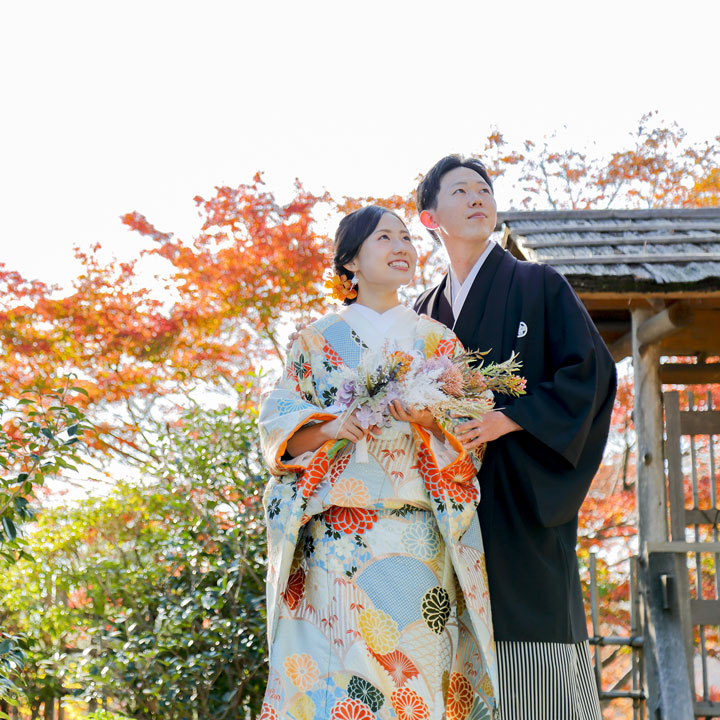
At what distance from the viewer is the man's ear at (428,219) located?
3.60 m

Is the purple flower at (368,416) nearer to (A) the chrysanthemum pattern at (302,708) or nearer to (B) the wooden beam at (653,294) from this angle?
(A) the chrysanthemum pattern at (302,708)

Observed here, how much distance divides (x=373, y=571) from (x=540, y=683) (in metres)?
0.69

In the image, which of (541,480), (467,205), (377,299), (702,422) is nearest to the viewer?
(541,480)

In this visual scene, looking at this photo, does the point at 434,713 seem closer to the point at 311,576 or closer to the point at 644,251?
the point at 311,576

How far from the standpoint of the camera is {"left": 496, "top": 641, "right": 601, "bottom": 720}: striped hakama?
290 centimetres

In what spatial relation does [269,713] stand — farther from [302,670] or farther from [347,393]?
[347,393]

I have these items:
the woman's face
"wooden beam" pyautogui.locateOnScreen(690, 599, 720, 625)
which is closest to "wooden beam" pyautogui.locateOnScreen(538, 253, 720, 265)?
the woman's face

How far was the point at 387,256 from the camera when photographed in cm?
306

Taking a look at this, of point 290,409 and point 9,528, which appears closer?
point 290,409

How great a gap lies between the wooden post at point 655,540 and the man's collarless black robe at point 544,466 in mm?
2196

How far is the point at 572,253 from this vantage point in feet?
16.0

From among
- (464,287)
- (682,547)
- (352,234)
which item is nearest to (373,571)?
(352,234)

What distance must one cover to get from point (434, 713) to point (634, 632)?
315 cm

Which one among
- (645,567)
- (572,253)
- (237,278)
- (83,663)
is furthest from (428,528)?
(237,278)
